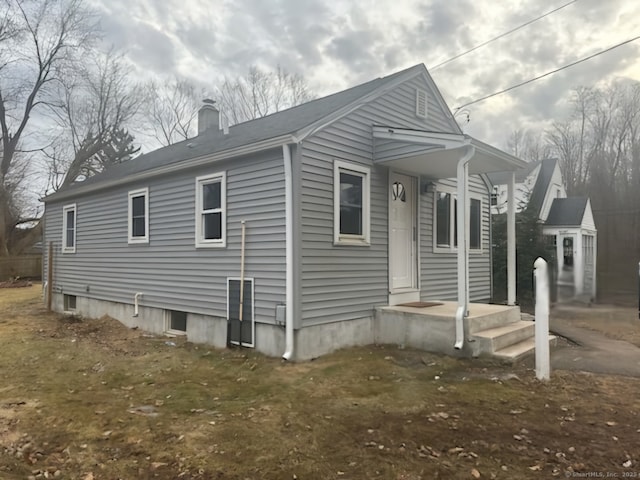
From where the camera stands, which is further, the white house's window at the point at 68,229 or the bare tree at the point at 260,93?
the bare tree at the point at 260,93

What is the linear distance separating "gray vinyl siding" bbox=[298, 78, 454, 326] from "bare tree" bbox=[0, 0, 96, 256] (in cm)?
2409

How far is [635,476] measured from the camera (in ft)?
9.34

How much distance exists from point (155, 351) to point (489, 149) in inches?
250

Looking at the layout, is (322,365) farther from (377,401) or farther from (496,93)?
(496,93)

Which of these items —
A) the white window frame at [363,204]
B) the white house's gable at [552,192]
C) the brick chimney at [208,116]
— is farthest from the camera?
the white house's gable at [552,192]

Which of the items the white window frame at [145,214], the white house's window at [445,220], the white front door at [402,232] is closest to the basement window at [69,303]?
the white window frame at [145,214]

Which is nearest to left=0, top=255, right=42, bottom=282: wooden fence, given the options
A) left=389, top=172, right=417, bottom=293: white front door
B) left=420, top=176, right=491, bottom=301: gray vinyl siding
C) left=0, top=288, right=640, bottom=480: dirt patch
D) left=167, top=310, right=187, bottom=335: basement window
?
left=167, top=310, right=187, bottom=335: basement window

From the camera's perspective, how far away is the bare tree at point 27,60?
2400 centimetres

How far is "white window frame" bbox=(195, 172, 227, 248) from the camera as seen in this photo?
23.7ft

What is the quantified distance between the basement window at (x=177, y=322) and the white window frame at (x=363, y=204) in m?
3.60

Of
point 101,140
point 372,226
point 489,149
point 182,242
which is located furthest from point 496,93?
point 101,140

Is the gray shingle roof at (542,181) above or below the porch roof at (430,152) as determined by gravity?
above

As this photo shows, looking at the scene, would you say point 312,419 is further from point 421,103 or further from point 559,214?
point 559,214

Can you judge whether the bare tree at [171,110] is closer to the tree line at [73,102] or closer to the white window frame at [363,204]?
the tree line at [73,102]
